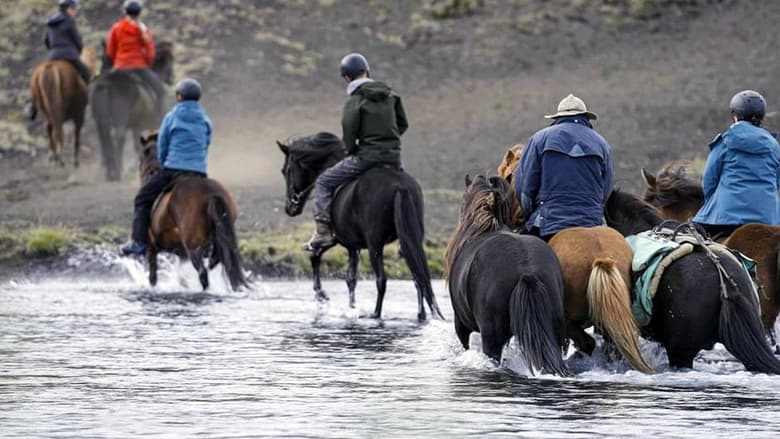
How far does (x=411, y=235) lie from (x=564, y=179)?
4192 millimetres

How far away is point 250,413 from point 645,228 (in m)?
3.41

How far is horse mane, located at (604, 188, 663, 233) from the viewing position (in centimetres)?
1155

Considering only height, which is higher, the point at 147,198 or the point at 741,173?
the point at 741,173

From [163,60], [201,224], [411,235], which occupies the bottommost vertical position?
[201,224]

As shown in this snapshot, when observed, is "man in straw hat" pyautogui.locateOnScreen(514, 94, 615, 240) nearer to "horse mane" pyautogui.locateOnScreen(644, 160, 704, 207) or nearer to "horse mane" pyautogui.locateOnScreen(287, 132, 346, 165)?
"horse mane" pyautogui.locateOnScreen(644, 160, 704, 207)

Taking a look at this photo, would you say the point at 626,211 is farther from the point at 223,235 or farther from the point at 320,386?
the point at 223,235

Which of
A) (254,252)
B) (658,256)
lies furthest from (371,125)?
(254,252)

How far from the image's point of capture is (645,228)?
1147 centimetres

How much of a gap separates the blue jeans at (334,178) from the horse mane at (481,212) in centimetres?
447

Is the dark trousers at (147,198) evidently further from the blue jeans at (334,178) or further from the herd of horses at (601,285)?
the herd of horses at (601,285)

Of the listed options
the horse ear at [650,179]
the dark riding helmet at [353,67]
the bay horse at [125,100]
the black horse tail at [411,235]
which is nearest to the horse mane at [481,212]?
the horse ear at [650,179]

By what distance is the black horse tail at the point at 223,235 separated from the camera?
58.3ft

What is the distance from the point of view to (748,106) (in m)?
12.3

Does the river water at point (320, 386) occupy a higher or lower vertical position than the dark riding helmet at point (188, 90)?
lower
